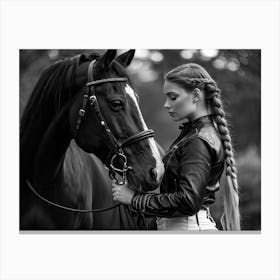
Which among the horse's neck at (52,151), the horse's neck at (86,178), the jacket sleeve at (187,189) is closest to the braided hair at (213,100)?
the jacket sleeve at (187,189)

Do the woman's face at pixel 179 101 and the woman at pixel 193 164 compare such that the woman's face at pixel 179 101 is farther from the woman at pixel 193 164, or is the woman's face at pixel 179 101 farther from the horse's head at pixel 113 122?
the horse's head at pixel 113 122

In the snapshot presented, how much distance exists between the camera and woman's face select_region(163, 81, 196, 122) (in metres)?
2.33

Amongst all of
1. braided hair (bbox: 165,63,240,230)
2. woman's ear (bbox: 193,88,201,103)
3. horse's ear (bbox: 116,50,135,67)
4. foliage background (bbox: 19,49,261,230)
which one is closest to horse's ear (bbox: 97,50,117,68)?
horse's ear (bbox: 116,50,135,67)

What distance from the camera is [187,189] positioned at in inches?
82.2

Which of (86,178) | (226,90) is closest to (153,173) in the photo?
(86,178)

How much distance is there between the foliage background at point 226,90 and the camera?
3252 mm

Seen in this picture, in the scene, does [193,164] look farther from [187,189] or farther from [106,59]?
[106,59]

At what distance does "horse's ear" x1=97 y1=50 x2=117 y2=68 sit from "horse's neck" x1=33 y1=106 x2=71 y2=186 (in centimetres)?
33

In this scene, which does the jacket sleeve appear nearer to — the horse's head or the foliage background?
the horse's head

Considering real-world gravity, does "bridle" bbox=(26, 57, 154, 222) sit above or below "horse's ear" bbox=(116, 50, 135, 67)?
below

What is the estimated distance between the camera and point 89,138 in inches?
95.1

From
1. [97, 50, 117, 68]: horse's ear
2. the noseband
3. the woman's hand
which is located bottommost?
the woman's hand
